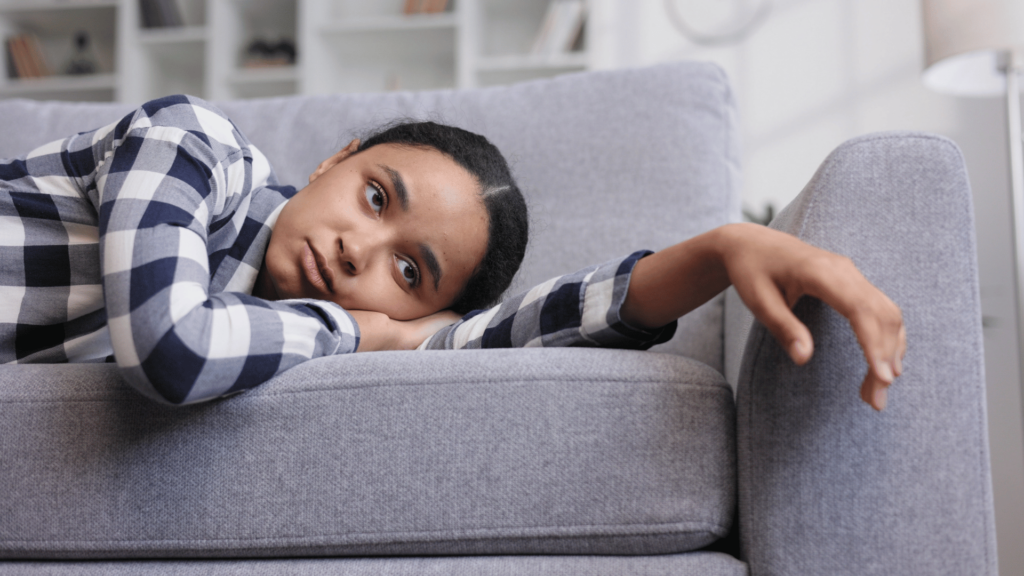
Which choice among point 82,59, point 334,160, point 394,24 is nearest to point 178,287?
point 334,160

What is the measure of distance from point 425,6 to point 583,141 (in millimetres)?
1658

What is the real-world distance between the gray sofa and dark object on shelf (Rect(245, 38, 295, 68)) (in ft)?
7.48

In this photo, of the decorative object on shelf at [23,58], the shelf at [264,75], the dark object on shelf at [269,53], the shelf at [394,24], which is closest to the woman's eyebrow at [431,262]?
the shelf at [394,24]

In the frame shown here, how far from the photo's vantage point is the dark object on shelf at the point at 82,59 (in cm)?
270

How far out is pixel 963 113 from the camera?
6.67 ft

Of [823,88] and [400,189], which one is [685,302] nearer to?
[400,189]

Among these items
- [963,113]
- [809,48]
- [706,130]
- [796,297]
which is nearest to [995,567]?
[796,297]

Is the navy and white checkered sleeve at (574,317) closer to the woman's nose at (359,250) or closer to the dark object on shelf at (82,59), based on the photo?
the woman's nose at (359,250)

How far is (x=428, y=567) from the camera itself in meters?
0.57

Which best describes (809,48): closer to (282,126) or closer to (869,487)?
(282,126)

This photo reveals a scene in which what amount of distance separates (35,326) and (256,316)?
0.32 meters

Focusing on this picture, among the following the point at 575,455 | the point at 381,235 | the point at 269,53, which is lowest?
the point at 575,455

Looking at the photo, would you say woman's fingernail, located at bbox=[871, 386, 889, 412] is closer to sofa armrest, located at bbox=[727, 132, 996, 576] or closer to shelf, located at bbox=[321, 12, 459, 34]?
sofa armrest, located at bbox=[727, 132, 996, 576]

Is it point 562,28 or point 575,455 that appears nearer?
point 575,455
